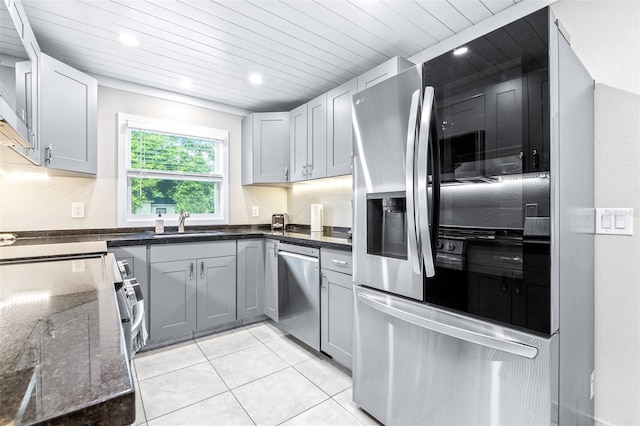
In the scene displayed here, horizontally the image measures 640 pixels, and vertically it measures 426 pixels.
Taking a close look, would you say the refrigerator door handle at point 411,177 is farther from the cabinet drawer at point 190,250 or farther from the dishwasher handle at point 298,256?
the cabinet drawer at point 190,250

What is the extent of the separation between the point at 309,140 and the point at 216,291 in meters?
1.75

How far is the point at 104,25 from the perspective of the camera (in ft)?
6.79

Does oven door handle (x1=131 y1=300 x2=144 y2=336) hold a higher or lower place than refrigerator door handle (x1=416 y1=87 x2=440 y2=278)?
lower

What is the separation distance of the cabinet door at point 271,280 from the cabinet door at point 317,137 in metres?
0.83

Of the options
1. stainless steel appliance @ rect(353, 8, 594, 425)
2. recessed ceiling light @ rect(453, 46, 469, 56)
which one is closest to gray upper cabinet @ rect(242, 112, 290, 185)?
stainless steel appliance @ rect(353, 8, 594, 425)

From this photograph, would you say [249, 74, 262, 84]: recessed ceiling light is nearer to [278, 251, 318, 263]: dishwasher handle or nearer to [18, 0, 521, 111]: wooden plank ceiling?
[18, 0, 521, 111]: wooden plank ceiling

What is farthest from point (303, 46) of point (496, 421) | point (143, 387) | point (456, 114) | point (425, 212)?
point (143, 387)

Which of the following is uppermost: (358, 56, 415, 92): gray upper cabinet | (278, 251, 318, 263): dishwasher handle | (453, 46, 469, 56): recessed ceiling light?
(358, 56, 415, 92): gray upper cabinet

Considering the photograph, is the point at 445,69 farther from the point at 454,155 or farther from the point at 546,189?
the point at 546,189

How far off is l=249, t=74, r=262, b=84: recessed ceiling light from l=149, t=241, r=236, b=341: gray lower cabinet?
5.17ft

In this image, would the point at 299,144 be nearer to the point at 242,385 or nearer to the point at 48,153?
the point at 48,153

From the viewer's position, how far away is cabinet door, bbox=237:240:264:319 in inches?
121

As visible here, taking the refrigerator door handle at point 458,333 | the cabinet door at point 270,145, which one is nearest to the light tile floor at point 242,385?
the refrigerator door handle at point 458,333

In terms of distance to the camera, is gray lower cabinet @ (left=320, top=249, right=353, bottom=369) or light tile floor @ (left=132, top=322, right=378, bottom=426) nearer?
light tile floor @ (left=132, top=322, right=378, bottom=426)
